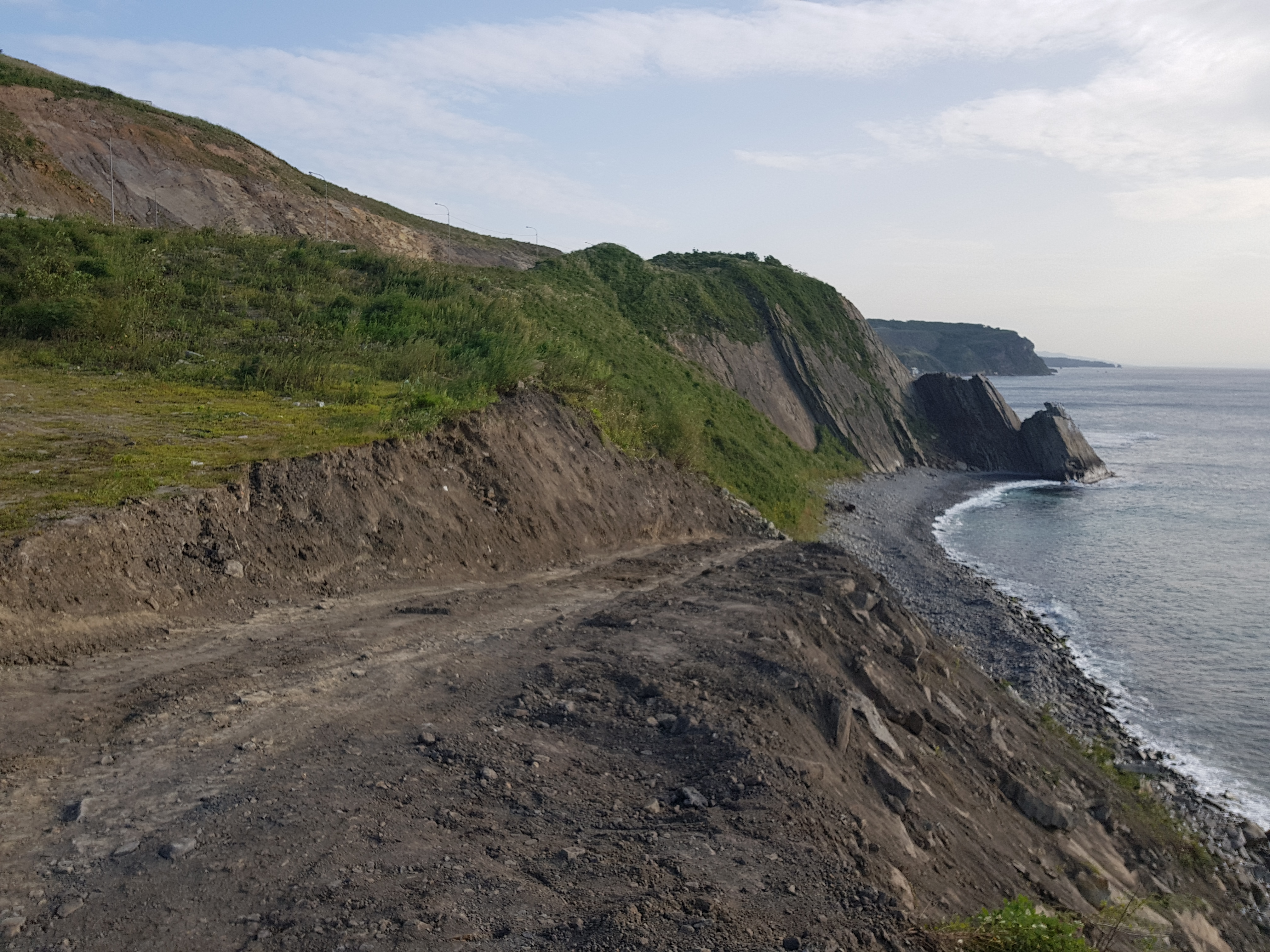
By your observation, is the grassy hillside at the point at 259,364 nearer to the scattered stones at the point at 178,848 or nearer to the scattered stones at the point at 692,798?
the scattered stones at the point at 178,848

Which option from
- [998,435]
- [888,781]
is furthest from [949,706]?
[998,435]

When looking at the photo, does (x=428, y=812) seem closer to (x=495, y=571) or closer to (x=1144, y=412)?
(x=495, y=571)

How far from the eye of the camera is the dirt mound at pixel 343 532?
8672 mm

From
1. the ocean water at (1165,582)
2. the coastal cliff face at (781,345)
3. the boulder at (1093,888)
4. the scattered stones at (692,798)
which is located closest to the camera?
the scattered stones at (692,798)

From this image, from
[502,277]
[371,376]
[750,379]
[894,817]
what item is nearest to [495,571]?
[371,376]

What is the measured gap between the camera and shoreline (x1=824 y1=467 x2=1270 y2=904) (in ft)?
44.0

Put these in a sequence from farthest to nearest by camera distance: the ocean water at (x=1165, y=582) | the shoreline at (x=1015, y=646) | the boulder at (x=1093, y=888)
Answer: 1. the ocean water at (x=1165, y=582)
2. the shoreline at (x=1015, y=646)
3. the boulder at (x=1093, y=888)

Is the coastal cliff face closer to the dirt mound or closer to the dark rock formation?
the dark rock formation

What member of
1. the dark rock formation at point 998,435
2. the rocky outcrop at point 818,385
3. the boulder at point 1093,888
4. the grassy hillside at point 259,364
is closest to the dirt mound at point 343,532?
the grassy hillside at point 259,364

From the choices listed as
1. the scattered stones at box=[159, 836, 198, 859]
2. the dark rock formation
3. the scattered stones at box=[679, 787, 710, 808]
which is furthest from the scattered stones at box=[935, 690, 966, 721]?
the dark rock formation

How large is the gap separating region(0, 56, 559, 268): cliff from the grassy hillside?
11.1 m

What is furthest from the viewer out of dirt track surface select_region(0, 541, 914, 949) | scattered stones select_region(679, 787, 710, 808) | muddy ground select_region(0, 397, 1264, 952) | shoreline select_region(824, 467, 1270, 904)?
shoreline select_region(824, 467, 1270, 904)

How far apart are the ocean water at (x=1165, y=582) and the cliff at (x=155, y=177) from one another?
29.0 meters

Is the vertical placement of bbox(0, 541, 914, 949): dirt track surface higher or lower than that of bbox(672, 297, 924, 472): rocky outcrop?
lower
